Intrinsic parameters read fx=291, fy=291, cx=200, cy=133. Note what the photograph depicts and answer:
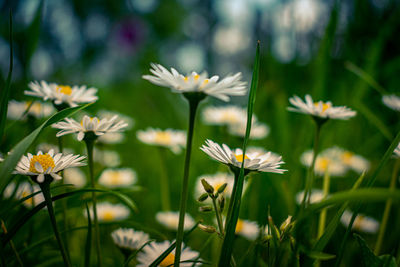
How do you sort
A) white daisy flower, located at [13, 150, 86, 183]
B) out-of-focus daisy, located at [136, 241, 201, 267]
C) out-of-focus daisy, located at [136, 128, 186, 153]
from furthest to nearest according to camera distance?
out-of-focus daisy, located at [136, 128, 186, 153], out-of-focus daisy, located at [136, 241, 201, 267], white daisy flower, located at [13, 150, 86, 183]

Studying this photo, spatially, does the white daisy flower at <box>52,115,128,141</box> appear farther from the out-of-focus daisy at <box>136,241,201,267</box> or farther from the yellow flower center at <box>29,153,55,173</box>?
the out-of-focus daisy at <box>136,241,201,267</box>

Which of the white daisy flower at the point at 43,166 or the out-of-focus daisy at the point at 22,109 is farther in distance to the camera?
the out-of-focus daisy at the point at 22,109

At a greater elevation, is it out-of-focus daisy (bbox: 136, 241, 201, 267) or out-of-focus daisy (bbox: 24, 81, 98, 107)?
out-of-focus daisy (bbox: 24, 81, 98, 107)

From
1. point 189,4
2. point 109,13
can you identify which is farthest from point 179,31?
point 109,13

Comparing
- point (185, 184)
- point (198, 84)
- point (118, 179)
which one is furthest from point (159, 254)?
point (118, 179)

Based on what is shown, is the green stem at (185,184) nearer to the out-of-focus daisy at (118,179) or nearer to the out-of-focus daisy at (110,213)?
the out-of-focus daisy at (110,213)

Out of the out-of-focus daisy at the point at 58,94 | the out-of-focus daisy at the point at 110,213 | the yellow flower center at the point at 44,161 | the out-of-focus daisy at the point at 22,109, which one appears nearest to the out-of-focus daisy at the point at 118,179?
the out-of-focus daisy at the point at 110,213

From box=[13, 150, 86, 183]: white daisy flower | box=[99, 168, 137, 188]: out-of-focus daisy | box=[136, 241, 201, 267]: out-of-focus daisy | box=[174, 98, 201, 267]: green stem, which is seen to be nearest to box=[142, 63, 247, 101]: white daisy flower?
box=[174, 98, 201, 267]: green stem

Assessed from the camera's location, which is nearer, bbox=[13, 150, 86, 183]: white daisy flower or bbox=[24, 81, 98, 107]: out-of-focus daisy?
bbox=[13, 150, 86, 183]: white daisy flower
